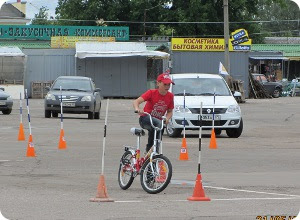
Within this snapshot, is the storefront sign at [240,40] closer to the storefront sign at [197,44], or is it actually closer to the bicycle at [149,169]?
the storefront sign at [197,44]

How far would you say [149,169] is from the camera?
13.5 m

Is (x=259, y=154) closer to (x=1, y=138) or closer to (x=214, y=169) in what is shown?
(x=214, y=169)

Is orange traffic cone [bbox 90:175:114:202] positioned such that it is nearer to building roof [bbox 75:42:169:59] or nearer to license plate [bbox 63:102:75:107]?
license plate [bbox 63:102:75:107]

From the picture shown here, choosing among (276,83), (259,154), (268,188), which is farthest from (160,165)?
(276,83)

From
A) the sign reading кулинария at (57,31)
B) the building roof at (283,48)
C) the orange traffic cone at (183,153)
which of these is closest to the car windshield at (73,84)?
the orange traffic cone at (183,153)

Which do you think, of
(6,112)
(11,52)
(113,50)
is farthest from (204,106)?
(11,52)

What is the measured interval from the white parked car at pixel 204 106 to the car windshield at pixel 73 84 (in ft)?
30.1

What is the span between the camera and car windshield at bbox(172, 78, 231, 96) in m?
25.6

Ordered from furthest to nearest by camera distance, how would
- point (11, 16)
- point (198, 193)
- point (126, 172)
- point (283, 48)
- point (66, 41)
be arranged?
point (11, 16)
point (283, 48)
point (66, 41)
point (126, 172)
point (198, 193)

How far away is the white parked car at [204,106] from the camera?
81.1ft

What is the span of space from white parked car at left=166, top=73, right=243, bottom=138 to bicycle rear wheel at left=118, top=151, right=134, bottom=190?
10546 mm

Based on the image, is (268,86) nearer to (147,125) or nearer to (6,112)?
(6,112)

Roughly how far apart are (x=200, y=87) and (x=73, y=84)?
10.2 metres

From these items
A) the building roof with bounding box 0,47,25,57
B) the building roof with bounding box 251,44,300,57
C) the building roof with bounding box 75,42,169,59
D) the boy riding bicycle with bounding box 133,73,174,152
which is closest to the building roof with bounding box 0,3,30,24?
the building roof with bounding box 251,44,300,57
